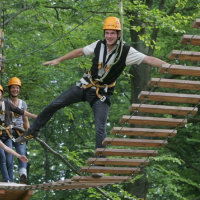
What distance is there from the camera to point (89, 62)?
43.8ft

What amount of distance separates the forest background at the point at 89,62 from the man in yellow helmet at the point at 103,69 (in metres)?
3.08

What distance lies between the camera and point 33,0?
42.1 feet

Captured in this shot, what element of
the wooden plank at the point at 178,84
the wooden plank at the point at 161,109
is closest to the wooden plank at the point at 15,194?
the wooden plank at the point at 161,109

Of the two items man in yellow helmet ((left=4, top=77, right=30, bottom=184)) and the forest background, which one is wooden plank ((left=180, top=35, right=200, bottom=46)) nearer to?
man in yellow helmet ((left=4, top=77, right=30, bottom=184))

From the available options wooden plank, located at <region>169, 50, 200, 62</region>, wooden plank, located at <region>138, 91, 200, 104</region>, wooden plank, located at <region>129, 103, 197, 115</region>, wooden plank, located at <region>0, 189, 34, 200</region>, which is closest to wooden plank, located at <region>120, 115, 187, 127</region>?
wooden plank, located at <region>129, 103, 197, 115</region>

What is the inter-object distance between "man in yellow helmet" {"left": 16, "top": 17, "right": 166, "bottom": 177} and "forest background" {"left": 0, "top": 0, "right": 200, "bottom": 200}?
308 centimetres

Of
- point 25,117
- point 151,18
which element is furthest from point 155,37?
point 25,117

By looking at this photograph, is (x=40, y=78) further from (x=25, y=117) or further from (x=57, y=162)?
(x=57, y=162)

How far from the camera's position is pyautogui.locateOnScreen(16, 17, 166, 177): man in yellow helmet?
6.71 m

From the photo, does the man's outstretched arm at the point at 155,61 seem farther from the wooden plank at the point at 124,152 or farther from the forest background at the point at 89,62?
the forest background at the point at 89,62

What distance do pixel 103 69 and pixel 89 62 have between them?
21.6 feet

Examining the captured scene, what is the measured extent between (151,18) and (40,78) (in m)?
2.78

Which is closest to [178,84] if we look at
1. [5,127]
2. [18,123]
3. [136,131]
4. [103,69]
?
[136,131]

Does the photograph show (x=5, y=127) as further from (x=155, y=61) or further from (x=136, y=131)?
(x=155, y=61)
